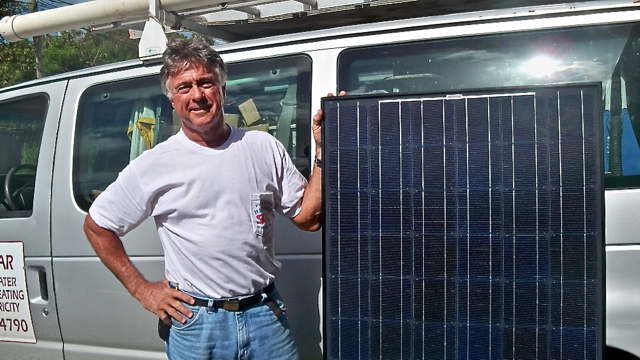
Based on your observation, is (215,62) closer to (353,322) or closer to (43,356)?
(353,322)

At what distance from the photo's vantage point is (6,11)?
15148 millimetres

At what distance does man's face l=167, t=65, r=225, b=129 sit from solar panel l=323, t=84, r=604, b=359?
17.2 inches

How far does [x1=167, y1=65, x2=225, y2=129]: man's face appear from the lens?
2.47 m

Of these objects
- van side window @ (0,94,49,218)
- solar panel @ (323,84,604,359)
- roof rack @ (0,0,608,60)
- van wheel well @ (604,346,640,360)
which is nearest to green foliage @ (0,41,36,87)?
van side window @ (0,94,49,218)

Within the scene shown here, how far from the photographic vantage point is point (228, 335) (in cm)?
248

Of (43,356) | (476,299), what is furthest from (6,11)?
(476,299)

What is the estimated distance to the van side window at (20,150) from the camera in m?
3.95

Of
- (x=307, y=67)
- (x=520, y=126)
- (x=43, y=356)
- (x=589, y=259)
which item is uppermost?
(x=307, y=67)

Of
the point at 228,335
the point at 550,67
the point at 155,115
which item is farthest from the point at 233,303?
the point at 550,67

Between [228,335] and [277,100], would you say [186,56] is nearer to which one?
[277,100]

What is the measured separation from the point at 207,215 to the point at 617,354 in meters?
1.80

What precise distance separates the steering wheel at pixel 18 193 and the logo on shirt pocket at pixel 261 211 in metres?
2.00

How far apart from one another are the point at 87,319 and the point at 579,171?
9.16ft

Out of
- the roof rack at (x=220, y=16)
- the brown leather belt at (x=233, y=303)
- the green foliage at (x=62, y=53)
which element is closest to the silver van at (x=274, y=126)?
the roof rack at (x=220, y=16)
